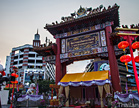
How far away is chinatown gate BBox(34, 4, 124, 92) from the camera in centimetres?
1268

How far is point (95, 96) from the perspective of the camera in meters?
14.5

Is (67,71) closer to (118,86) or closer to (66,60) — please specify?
(66,60)

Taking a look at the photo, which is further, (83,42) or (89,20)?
(83,42)

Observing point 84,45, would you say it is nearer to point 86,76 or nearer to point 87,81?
point 86,76

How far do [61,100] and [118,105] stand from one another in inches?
223

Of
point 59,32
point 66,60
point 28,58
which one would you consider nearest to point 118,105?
point 66,60

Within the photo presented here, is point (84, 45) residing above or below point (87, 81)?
above

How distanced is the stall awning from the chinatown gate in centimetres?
88

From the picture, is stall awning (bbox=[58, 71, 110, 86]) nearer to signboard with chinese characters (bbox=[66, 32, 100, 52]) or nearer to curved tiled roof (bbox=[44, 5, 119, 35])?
signboard with chinese characters (bbox=[66, 32, 100, 52])

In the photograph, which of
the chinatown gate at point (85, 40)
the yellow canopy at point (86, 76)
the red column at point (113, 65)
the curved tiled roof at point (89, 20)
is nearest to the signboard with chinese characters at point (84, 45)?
the chinatown gate at point (85, 40)

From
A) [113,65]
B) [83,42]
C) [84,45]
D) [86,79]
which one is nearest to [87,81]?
[86,79]

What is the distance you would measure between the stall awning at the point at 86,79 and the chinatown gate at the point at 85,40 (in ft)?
2.88

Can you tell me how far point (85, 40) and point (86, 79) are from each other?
448 cm

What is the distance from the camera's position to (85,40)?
→ 14305mm
